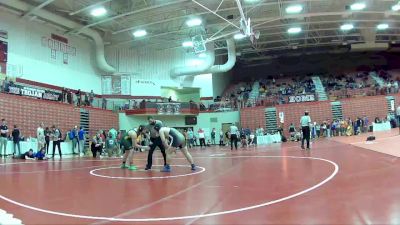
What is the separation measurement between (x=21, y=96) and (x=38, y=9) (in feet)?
20.6

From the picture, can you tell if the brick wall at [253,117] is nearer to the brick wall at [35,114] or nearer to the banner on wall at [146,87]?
the banner on wall at [146,87]

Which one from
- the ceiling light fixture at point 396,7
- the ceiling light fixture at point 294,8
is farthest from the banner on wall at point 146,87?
the ceiling light fixture at point 396,7

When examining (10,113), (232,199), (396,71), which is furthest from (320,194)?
(396,71)

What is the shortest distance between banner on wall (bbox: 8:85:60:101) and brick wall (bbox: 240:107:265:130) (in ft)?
59.1

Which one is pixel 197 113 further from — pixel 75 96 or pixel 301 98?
pixel 75 96

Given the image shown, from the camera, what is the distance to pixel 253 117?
116 ft

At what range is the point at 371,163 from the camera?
9242mm

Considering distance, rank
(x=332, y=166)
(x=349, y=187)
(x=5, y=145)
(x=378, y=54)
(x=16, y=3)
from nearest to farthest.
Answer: (x=349, y=187) < (x=332, y=166) < (x=5, y=145) < (x=16, y=3) < (x=378, y=54)

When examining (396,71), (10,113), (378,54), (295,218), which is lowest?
(295,218)

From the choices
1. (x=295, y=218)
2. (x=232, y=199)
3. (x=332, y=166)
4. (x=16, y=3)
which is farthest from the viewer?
(x=16, y=3)

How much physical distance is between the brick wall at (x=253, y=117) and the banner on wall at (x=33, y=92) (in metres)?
18.0

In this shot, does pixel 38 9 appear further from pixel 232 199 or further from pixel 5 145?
pixel 232 199

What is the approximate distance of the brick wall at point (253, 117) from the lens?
35.1 m

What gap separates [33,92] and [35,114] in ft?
5.00
